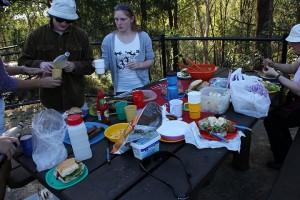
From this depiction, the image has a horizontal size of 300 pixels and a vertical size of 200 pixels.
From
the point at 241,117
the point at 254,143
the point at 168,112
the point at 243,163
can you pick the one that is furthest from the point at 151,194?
the point at 254,143

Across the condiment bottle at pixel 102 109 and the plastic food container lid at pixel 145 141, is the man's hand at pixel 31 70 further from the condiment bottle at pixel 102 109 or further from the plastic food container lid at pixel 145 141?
the plastic food container lid at pixel 145 141

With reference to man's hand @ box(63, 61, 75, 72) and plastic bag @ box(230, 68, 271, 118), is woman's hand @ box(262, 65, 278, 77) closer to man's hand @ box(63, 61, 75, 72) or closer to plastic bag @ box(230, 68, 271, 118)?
plastic bag @ box(230, 68, 271, 118)

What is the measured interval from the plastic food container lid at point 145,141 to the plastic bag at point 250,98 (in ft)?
2.87

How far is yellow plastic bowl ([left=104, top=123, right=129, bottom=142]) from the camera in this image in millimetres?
1771

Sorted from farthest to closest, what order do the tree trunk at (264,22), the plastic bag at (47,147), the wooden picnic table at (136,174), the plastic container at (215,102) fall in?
1. the tree trunk at (264,22)
2. the plastic container at (215,102)
3. the plastic bag at (47,147)
4. the wooden picnic table at (136,174)

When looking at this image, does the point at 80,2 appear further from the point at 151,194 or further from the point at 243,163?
the point at 151,194

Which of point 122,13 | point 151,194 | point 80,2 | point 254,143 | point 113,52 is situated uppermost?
point 80,2

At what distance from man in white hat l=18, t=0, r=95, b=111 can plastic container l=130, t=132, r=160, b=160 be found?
4.35 ft

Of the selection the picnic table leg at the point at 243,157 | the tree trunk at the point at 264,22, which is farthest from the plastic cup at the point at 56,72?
Result: the tree trunk at the point at 264,22

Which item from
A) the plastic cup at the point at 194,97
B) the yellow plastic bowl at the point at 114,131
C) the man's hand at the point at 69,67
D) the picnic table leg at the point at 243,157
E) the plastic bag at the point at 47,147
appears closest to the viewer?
the plastic bag at the point at 47,147

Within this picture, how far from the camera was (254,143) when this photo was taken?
10.7 ft

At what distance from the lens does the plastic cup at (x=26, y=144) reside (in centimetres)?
167

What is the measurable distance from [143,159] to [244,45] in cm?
611

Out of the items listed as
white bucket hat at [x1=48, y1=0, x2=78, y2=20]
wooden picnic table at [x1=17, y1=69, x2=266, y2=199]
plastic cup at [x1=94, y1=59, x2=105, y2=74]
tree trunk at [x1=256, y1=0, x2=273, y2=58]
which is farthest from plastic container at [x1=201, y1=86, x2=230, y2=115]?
tree trunk at [x1=256, y1=0, x2=273, y2=58]
